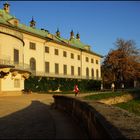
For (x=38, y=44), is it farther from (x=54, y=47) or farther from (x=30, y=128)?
(x=30, y=128)

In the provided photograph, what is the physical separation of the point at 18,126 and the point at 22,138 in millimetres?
2876

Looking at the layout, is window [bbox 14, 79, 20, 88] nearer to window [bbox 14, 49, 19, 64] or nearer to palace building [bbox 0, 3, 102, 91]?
palace building [bbox 0, 3, 102, 91]

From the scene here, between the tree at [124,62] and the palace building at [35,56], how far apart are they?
26.4ft

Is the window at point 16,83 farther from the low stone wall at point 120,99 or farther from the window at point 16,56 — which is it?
the low stone wall at point 120,99

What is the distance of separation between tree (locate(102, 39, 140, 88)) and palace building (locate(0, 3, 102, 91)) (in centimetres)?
806

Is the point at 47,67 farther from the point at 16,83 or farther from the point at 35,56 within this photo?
the point at 16,83

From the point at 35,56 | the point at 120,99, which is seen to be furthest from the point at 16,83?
the point at 120,99

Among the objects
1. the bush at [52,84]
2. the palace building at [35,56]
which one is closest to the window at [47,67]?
the palace building at [35,56]

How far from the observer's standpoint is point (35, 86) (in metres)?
53.1

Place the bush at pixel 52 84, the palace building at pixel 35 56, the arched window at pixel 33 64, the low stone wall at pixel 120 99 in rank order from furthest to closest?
the arched window at pixel 33 64 → the bush at pixel 52 84 → the palace building at pixel 35 56 → the low stone wall at pixel 120 99

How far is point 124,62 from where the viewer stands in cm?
7294

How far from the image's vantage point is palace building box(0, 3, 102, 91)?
136 ft

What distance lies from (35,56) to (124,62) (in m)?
25.2

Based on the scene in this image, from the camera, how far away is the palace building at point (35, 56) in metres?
41.3
